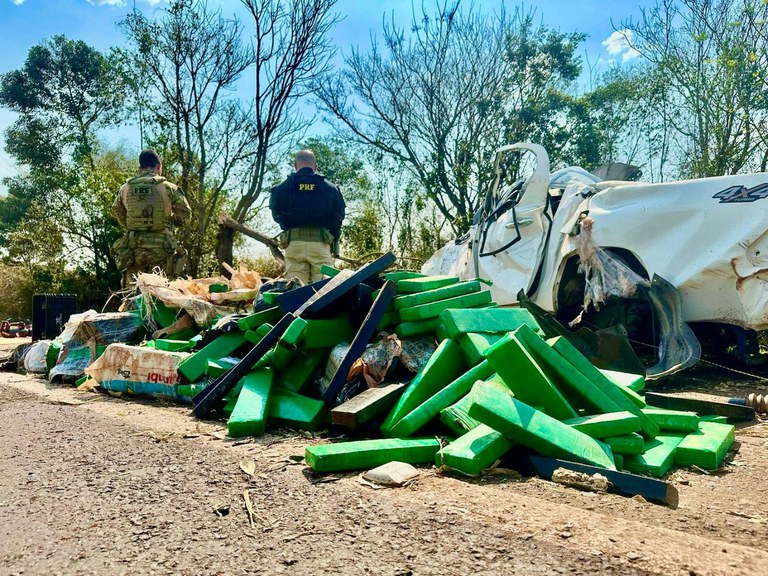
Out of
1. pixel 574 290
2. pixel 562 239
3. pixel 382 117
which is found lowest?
pixel 574 290

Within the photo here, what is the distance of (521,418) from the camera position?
8.17 feet

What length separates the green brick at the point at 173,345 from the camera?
16.7 ft

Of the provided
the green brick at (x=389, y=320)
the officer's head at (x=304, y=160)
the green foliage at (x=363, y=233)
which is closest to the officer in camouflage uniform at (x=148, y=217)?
the officer's head at (x=304, y=160)

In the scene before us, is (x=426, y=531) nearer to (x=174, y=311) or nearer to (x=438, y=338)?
(x=438, y=338)

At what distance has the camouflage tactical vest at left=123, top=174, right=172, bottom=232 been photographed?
7641 mm

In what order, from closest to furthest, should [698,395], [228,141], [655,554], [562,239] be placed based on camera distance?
[655,554]
[698,395]
[562,239]
[228,141]

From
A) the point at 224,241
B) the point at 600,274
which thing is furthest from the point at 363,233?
the point at 600,274

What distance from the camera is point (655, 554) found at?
1600mm

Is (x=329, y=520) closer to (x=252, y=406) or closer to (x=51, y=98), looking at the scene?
(x=252, y=406)


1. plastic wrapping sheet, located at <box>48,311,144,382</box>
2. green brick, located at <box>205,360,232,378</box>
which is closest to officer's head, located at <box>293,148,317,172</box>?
plastic wrapping sheet, located at <box>48,311,144,382</box>

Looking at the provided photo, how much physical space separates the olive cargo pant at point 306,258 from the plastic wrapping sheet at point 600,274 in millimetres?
2888

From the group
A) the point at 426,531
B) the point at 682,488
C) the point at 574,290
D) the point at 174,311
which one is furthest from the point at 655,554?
the point at 174,311

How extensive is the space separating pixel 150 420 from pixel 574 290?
12.7 feet

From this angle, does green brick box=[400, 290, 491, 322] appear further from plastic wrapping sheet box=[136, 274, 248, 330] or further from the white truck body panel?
plastic wrapping sheet box=[136, 274, 248, 330]
